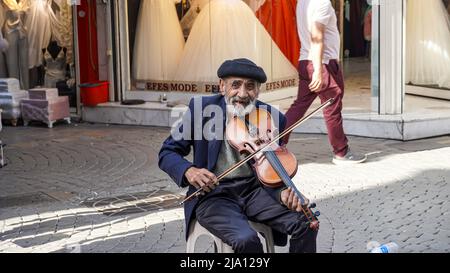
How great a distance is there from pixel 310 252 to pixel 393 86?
5.86 metres

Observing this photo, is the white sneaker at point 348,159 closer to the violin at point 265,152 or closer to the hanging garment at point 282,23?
the hanging garment at point 282,23

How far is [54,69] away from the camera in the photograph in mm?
12133

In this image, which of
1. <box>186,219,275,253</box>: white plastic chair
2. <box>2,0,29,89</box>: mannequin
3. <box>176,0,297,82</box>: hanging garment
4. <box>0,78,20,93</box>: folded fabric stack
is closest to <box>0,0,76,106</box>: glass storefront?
<box>2,0,29,89</box>: mannequin

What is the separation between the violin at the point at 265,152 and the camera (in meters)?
3.97

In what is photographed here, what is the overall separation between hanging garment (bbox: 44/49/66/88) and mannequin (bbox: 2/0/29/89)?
1.12 feet

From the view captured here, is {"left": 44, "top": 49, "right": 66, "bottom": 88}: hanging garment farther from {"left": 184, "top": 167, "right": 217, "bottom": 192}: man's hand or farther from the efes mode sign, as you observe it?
{"left": 184, "top": 167, "right": 217, "bottom": 192}: man's hand

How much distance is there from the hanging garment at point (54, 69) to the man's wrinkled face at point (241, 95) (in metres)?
8.14

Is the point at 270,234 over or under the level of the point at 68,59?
under

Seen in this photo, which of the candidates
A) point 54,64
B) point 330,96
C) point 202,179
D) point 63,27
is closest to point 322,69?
point 330,96

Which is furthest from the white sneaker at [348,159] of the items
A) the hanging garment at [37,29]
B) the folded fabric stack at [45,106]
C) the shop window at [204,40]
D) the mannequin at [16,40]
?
the mannequin at [16,40]

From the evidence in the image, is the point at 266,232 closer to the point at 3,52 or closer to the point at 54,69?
the point at 54,69

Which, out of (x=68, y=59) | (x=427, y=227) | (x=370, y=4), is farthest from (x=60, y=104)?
(x=427, y=227)

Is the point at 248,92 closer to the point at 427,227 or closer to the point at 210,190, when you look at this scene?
the point at 210,190

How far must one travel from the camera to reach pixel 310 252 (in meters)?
4.07
